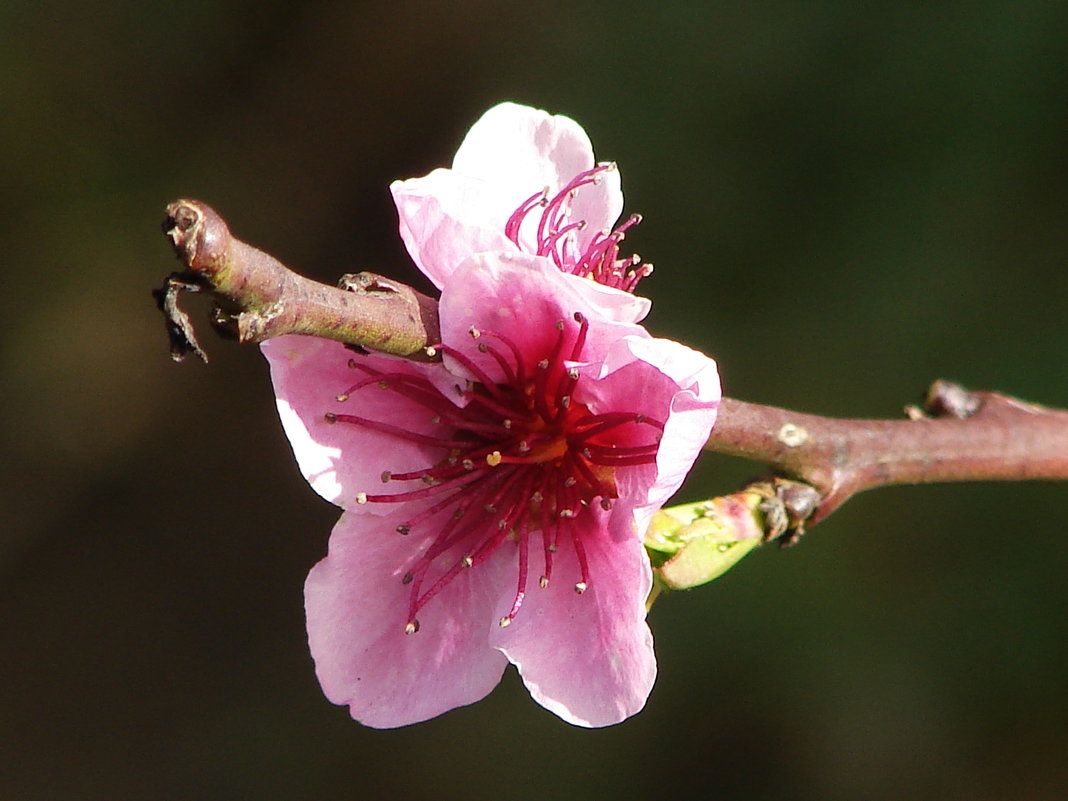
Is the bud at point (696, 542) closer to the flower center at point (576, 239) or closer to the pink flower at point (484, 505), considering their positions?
the pink flower at point (484, 505)

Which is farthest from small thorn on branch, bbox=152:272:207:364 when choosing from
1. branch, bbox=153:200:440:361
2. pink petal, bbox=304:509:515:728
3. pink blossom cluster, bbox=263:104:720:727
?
pink petal, bbox=304:509:515:728

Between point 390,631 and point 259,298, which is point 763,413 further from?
point 259,298

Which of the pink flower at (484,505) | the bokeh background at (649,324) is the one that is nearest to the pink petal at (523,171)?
the pink flower at (484,505)

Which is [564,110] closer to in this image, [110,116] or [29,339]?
[110,116]

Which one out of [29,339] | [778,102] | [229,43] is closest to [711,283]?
[778,102]

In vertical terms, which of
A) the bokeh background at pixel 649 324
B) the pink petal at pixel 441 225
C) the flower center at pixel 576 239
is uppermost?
the pink petal at pixel 441 225

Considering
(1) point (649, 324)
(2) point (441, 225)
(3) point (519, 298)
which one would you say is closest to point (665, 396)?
(3) point (519, 298)

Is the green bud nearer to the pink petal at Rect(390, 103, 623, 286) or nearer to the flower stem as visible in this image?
the flower stem
